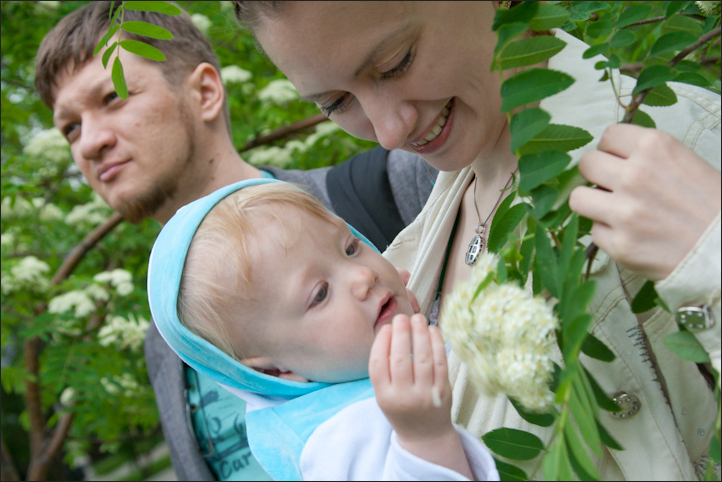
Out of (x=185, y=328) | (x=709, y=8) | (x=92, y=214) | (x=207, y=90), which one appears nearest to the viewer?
(x=709, y=8)

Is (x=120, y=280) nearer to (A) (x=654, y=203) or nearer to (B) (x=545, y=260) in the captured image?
(B) (x=545, y=260)

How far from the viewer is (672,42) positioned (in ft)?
3.32

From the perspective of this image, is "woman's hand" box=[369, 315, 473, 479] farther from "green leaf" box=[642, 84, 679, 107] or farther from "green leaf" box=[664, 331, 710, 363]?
"green leaf" box=[642, 84, 679, 107]

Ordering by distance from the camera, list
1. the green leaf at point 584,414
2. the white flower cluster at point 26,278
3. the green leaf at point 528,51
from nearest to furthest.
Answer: the green leaf at point 584,414 < the green leaf at point 528,51 < the white flower cluster at point 26,278

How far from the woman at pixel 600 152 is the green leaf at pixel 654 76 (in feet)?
0.32

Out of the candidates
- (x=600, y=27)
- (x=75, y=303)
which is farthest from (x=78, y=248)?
(x=600, y=27)

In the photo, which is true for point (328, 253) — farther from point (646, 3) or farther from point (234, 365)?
point (646, 3)

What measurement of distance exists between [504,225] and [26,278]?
3658 millimetres

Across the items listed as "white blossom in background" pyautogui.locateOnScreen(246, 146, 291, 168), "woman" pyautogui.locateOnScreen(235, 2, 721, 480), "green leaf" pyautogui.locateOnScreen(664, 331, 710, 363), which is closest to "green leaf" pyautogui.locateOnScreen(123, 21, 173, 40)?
"woman" pyautogui.locateOnScreen(235, 2, 721, 480)

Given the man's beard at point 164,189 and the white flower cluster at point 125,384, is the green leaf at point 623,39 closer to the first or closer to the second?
the man's beard at point 164,189

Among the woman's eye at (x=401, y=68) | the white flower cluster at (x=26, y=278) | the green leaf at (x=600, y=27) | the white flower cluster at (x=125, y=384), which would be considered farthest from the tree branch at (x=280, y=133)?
the green leaf at (x=600, y=27)

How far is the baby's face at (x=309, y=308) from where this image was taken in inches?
55.5

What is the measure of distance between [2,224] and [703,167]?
14.7 ft

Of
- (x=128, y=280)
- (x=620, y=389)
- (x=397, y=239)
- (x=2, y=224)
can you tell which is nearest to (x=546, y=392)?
(x=620, y=389)
